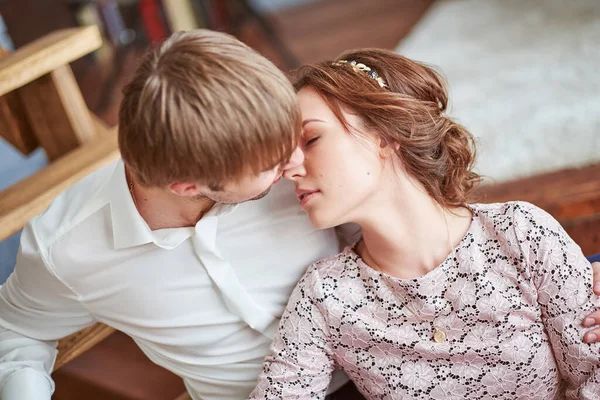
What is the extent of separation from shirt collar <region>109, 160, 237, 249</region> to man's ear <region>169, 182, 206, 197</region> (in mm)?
152

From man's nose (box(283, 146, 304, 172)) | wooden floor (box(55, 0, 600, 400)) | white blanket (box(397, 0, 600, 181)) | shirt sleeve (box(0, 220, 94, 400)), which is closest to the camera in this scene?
man's nose (box(283, 146, 304, 172))

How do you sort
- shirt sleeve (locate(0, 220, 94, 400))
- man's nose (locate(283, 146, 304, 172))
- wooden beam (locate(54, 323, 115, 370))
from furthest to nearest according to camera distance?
wooden beam (locate(54, 323, 115, 370)) → shirt sleeve (locate(0, 220, 94, 400)) → man's nose (locate(283, 146, 304, 172))

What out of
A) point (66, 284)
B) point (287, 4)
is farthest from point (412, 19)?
point (66, 284)

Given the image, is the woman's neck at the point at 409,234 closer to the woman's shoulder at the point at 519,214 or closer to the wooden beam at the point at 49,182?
the woman's shoulder at the point at 519,214

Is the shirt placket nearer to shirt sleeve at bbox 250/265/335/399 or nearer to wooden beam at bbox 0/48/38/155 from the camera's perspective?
shirt sleeve at bbox 250/265/335/399

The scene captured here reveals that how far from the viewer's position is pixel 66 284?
4.00 feet

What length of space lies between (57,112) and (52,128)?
Answer: 0.06m

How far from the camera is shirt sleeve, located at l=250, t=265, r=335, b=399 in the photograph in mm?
1236

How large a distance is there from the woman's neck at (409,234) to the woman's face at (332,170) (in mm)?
57

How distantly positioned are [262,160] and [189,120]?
132 millimetres

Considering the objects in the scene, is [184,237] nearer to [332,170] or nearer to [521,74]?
[332,170]

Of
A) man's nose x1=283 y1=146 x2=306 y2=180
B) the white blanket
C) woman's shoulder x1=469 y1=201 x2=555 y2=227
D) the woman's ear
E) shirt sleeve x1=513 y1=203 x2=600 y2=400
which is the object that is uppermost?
man's nose x1=283 y1=146 x2=306 y2=180

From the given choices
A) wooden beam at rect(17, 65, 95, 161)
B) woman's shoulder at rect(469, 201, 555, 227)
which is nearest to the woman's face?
woman's shoulder at rect(469, 201, 555, 227)

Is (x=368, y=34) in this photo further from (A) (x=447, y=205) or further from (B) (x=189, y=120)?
(B) (x=189, y=120)
